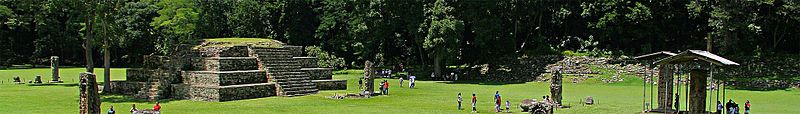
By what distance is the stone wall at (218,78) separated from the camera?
97.0ft

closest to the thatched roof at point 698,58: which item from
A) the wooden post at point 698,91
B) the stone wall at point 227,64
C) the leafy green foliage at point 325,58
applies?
the wooden post at point 698,91

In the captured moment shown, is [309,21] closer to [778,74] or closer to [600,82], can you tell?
[600,82]

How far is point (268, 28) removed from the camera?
6375 centimetres

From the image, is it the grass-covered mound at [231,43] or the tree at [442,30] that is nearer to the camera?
the grass-covered mound at [231,43]

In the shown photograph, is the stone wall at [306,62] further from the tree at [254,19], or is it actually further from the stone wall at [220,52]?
the tree at [254,19]

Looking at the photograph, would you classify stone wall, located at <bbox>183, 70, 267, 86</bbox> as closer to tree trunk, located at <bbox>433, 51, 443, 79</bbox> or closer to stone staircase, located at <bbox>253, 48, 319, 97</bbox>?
stone staircase, located at <bbox>253, 48, 319, 97</bbox>

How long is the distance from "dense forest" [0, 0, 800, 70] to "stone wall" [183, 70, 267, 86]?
4.90 meters

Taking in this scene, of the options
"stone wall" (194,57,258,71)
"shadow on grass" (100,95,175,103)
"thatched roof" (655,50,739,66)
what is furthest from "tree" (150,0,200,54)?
"thatched roof" (655,50,739,66)

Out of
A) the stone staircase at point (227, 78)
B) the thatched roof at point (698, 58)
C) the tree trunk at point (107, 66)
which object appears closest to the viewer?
the thatched roof at point (698, 58)

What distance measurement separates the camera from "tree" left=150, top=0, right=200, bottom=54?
58.9 meters

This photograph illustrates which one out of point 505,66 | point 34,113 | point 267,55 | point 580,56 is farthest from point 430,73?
point 34,113

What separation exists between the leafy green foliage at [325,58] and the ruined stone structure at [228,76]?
785 inches

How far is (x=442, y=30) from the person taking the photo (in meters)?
42.9

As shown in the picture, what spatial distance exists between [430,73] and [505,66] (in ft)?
17.3
